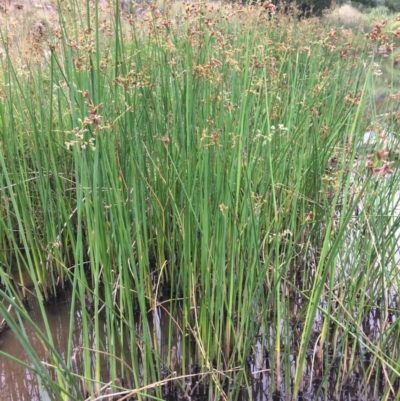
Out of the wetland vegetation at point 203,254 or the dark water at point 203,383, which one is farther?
the dark water at point 203,383

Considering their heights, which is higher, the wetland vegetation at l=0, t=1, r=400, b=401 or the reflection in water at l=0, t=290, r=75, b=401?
the wetland vegetation at l=0, t=1, r=400, b=401

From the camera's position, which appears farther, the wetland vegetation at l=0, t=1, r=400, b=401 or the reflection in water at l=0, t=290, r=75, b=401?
the reflection in water at l=0, t=290, r=75, b=401

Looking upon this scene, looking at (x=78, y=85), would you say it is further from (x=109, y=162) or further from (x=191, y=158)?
(x=191, y=158)

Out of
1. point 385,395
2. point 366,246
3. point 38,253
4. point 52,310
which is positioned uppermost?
point 366,246

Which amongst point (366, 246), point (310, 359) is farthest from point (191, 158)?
point (310, 359)

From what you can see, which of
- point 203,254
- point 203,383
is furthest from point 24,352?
point 203,254

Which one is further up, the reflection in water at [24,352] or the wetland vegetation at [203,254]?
the wetland vegetation at [203,254]

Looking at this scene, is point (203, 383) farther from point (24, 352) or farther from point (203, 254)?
point (24, 352)

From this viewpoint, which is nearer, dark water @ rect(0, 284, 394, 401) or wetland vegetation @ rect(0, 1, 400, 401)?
wetland vegetation @ rect(0, 1, 400, 401)

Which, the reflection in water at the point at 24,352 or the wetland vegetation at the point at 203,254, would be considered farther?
the reflection in water at the point at 24,352

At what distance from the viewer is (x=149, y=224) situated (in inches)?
68.4

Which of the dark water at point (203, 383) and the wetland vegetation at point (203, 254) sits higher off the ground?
the wetland vegetation at point (203, 254)

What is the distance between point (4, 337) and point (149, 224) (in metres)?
0.71

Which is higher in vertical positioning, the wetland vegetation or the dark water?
the wetland vegetation
